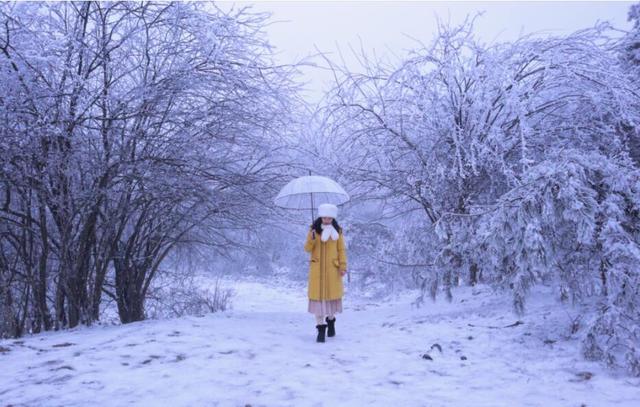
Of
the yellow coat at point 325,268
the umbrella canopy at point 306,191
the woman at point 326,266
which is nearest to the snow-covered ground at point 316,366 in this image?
the woman at point 326,266

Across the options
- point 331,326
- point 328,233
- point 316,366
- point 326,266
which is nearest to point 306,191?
point 328,233

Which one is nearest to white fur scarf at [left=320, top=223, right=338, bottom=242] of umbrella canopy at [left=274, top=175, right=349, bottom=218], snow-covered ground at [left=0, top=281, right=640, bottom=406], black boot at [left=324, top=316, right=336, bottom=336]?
umbrella canopy at [left=274, top=175, right=349, bottom=218]

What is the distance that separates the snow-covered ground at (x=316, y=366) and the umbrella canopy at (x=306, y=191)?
1660 millimetres

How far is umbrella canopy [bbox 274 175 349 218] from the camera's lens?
5.68 metres

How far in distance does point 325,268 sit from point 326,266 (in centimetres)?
3

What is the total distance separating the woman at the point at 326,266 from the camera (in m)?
5.25

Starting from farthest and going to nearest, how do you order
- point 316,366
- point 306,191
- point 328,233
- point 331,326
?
1. point 306,191
2. point 331,326
3. point 328,233
4. point 316,366

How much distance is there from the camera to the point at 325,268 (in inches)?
211

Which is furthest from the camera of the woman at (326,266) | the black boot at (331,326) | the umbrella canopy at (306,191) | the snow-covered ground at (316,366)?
the umbrella canopy at (306,191)

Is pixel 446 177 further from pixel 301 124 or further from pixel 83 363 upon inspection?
pixel 83 363

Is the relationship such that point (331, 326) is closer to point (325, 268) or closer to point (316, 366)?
point (325, 268)

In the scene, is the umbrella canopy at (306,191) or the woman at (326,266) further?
the umbrella canopy at (306,191)

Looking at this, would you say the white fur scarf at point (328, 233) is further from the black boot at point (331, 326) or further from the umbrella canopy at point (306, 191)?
the black boot at point (331, 326)

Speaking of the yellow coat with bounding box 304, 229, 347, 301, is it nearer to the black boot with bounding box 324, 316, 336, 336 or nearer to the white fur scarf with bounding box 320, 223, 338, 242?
the white fur scarf with bounding box 320, 223, 338, 242
